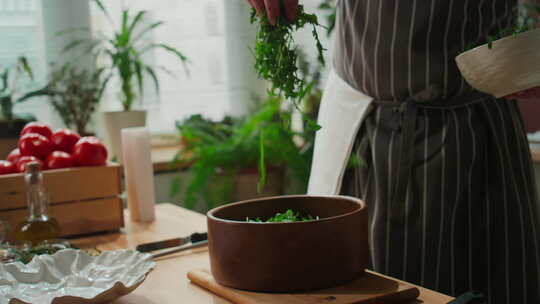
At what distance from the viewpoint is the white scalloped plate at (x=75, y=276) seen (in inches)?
36.9

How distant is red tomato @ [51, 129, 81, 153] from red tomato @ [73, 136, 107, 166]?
2.1 inches

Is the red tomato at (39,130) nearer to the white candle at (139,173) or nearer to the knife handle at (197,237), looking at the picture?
the white candle at (139,173)

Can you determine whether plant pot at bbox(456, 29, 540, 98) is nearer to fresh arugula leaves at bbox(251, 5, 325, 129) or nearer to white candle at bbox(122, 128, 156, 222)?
fresh arugula leaves at bbox(251, 5, 325, 129)

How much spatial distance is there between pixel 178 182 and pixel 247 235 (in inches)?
77.1

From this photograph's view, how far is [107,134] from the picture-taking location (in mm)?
2543

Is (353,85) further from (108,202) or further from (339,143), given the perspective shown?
(108,202)

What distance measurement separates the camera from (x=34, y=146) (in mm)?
1577

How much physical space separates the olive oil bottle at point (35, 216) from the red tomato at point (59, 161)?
194 mm

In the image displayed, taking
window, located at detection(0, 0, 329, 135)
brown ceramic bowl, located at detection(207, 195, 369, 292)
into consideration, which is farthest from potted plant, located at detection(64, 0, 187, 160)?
brown ceramic bowl, located at detection(207, 195, 369, 292)

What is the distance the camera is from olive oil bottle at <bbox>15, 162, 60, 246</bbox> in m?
1.35

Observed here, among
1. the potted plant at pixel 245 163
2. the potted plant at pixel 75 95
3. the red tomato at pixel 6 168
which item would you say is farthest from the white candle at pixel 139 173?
the potted plant at pixel 245 163

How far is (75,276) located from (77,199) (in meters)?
0.56

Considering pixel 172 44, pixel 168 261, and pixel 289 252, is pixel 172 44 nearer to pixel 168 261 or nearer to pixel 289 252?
pixel 168 261

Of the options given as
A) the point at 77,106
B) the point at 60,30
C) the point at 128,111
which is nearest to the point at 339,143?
the point at 128,111
